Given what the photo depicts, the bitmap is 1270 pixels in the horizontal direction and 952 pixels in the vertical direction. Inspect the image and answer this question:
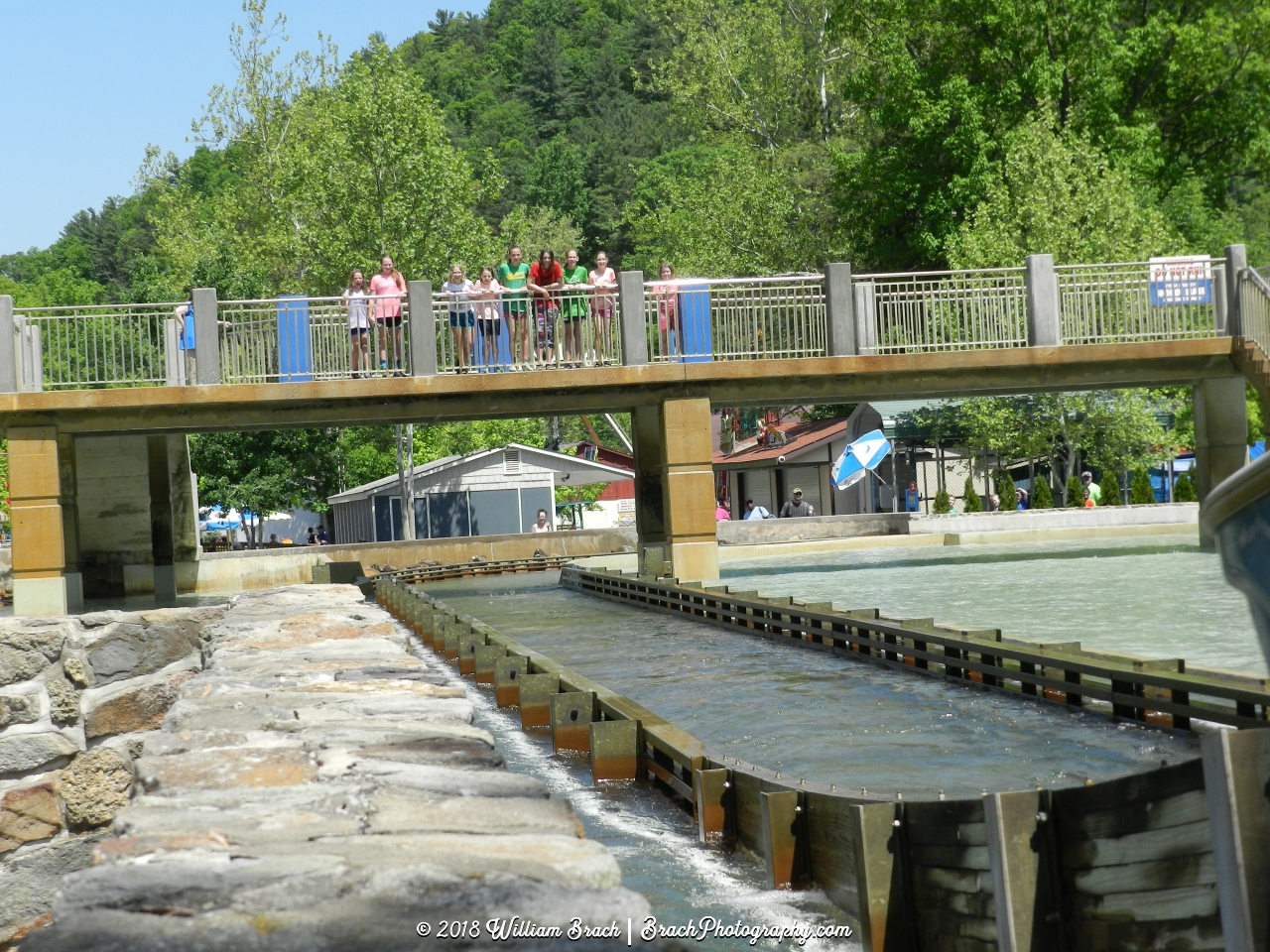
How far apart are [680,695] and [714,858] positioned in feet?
14.4

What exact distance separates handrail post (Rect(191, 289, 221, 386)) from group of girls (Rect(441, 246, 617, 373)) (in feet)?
11.5

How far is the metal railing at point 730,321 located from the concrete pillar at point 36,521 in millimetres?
9045

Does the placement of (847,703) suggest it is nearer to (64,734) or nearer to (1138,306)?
(64,734)

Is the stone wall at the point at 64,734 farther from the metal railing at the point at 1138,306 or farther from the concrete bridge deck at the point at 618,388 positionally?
the metal railing at the point at 1138,306

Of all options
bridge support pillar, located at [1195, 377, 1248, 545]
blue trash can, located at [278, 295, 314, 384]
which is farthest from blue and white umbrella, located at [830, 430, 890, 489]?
blue trash can, located at [278, 295, 314, 384]

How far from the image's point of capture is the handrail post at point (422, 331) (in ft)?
70.8

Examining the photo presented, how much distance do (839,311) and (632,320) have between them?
130 inches

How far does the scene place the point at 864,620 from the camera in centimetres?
1266

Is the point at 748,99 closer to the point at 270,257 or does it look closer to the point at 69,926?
the point at 270,257

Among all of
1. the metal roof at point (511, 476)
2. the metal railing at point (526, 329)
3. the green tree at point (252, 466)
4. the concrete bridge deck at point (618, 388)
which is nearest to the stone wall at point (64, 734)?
the concrete bridge deck at point (618, 388)

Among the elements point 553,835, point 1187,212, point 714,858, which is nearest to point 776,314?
point 714,858

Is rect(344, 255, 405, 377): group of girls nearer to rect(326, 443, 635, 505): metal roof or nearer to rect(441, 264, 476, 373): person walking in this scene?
rect(441, 264, 476, 373): person walking

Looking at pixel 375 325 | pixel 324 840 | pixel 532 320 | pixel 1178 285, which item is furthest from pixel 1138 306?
pixel 324 840

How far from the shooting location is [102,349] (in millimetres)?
21734
